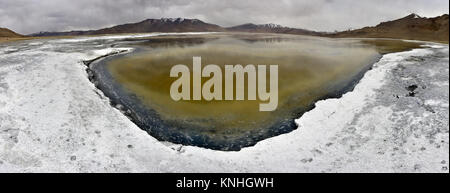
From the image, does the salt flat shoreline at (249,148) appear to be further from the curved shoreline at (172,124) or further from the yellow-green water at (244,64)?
the yellow-green water at (244,64)

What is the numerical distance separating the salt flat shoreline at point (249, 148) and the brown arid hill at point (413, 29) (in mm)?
27514

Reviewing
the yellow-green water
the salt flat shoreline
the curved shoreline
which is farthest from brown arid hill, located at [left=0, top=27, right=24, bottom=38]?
the salt flat shoreline

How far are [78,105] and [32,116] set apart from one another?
180 centimetres

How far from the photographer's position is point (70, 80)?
1590 cm

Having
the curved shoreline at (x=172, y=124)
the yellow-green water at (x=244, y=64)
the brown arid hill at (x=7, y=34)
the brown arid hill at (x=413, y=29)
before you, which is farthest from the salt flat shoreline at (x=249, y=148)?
the brown arid hill at (x=7, y=34)

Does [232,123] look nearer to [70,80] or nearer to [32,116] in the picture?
[32,116]

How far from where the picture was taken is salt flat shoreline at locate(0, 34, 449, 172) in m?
9.35

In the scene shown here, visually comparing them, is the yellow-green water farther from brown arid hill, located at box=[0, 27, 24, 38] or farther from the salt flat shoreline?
brown arid hill, located at box=[0, 27, 24, 38]

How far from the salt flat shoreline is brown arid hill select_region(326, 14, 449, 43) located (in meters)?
27.5

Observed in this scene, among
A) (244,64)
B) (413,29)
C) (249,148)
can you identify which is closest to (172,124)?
(249,148)

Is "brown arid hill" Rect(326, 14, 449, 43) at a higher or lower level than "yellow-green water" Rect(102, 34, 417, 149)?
higher

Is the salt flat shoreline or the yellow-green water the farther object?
the yellow-green water

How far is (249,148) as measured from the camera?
10.7 meters

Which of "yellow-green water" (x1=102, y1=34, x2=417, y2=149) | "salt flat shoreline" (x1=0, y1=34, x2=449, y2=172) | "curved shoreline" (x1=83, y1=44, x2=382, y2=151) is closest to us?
"salt flat shoreline" (x1=0, y1=34, x2=449, y2=172)
